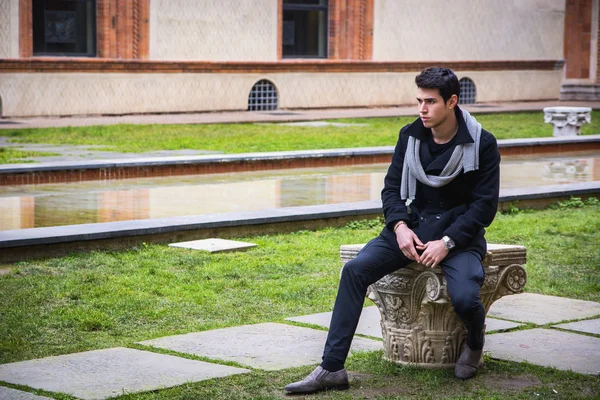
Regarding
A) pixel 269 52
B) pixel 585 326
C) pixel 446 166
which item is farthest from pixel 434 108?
pixel 269 52

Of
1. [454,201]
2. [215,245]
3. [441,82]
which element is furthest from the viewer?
[215,245]

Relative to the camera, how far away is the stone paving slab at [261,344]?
214 inches

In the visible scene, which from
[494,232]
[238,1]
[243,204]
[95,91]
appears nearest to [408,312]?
[494,232]

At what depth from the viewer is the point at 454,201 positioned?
5281 mm

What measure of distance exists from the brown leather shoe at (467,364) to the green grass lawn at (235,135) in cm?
1164

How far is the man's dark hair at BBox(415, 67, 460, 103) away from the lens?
17.0ft

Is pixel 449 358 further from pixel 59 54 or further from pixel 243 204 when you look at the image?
pixel 59 54

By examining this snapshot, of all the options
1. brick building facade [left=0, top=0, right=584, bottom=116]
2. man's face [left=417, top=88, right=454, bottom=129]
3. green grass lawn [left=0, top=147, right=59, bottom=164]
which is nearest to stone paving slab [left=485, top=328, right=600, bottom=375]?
man's face [left=417, top=88, right=454, bottom=129]

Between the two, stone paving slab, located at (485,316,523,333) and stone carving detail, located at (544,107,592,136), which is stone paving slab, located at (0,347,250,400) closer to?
stone paving slab, located at (485,316,523,333)

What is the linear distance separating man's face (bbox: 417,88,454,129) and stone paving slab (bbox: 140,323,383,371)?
→ 1.25 metres

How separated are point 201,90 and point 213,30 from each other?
149cm

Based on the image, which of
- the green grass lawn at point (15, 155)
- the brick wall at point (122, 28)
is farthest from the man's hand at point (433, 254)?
the brick wall at point (122, 28)

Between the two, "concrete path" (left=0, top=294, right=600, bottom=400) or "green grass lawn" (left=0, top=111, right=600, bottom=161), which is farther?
"green grass lawn" (left=0, top=111, right=600, bottom=161)

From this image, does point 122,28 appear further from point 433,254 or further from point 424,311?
point 433,254
